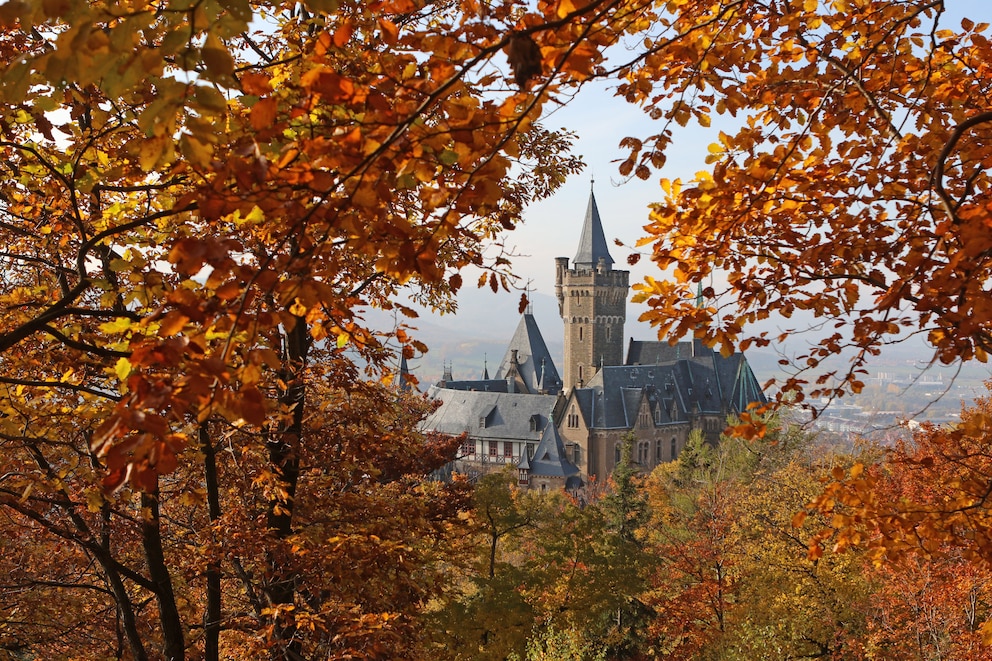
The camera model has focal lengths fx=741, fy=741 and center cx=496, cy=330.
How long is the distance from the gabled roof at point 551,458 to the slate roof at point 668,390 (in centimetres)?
305

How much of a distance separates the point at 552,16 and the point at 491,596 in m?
11.7

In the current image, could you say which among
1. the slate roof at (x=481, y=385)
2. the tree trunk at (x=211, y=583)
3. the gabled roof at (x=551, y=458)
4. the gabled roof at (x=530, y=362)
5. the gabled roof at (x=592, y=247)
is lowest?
the gabled roof at (x=551, y=458)

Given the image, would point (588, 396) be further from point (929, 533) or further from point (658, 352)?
point (929, 533)

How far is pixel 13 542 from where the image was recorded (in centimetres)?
780

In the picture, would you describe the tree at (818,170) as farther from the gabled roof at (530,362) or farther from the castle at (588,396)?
the gabled roof at (530,362)

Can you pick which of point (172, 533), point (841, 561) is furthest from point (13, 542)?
point (841, 561)

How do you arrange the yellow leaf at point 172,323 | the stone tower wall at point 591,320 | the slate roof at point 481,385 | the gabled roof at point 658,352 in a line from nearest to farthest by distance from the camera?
the yellow leaf at point 172,323
the gabled roof at point 658,352
the slate roof at point 481,385
the stone tower wall at point 591,320

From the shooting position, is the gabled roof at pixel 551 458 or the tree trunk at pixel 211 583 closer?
the tree trunk at pixel 211 583

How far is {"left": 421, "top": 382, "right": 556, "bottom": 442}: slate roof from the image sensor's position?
49.2m

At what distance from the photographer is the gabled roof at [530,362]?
59.9 metres

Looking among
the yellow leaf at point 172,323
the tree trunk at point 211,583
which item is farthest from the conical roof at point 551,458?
the yellow leaf at point 172,323

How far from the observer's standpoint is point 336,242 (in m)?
3.75

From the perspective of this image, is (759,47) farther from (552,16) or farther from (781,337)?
(552,16)

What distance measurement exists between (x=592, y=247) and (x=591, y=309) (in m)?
5.49
